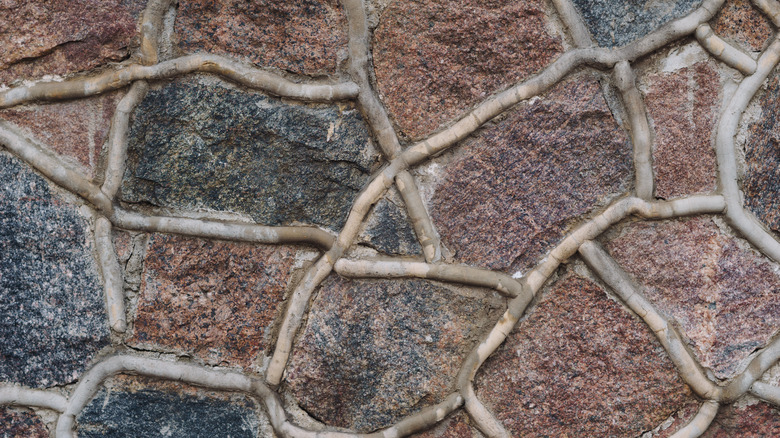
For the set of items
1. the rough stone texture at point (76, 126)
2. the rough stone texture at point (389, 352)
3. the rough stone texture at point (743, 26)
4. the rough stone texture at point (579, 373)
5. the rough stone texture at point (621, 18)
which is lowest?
the rough stone texture at point (579, 373)

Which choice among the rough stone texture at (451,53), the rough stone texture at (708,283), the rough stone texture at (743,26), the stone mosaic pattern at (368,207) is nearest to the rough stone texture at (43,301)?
the stone mosaic pattern at (368,207)

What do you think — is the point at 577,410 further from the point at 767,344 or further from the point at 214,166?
the point at 214,166

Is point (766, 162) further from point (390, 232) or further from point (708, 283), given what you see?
point (390, 232)

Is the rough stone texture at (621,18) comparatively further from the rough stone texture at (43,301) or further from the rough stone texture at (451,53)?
the rough stone texture at (43,301)

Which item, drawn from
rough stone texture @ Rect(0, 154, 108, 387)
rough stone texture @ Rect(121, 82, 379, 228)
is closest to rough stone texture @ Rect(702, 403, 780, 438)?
rough stone texture @ Rect(121, 82, 379, 228)

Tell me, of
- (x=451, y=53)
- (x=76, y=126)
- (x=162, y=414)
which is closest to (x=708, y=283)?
(x=451, y=53)

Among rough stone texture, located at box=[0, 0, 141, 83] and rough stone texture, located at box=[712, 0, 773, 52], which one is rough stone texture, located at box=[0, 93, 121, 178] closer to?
rough stone texture, located at box=[0, 0, 141, 83]
